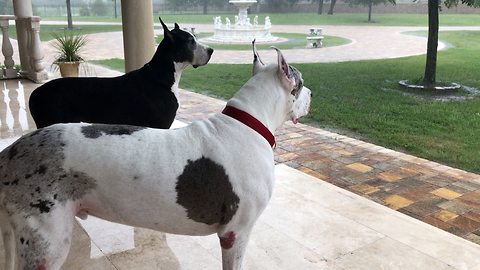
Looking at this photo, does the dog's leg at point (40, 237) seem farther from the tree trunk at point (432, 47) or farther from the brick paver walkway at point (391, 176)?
the tree trunk at point (432, 47)

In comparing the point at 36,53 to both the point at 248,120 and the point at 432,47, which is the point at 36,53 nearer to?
the point at 248,120

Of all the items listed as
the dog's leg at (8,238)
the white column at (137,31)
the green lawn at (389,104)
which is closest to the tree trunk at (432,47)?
the green lawn at (389,104)

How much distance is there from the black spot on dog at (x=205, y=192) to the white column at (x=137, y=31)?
3.29 meters

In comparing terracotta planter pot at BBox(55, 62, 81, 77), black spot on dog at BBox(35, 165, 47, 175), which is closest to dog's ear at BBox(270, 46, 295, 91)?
black spot on dog at BBox(35, 165, 47, 175)

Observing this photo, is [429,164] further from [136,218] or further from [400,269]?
[136,218]

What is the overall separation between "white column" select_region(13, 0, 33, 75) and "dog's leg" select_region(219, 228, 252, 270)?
29.2 ft

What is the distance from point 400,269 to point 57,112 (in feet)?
8.56

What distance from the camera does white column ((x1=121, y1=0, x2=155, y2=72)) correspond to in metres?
4.71

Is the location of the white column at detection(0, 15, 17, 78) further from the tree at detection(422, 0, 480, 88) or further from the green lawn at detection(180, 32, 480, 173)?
the tree at detection(422, 0, 480, 88)

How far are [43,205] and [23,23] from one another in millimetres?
8773

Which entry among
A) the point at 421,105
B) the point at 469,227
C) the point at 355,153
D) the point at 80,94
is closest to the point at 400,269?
the point at 469,227

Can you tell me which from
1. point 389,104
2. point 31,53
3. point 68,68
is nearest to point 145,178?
point 68,68

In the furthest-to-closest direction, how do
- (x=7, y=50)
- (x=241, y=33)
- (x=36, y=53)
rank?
(x=241, y=33) → (x=7, y=50) → (x=36, y=53)

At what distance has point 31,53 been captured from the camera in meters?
8.92
